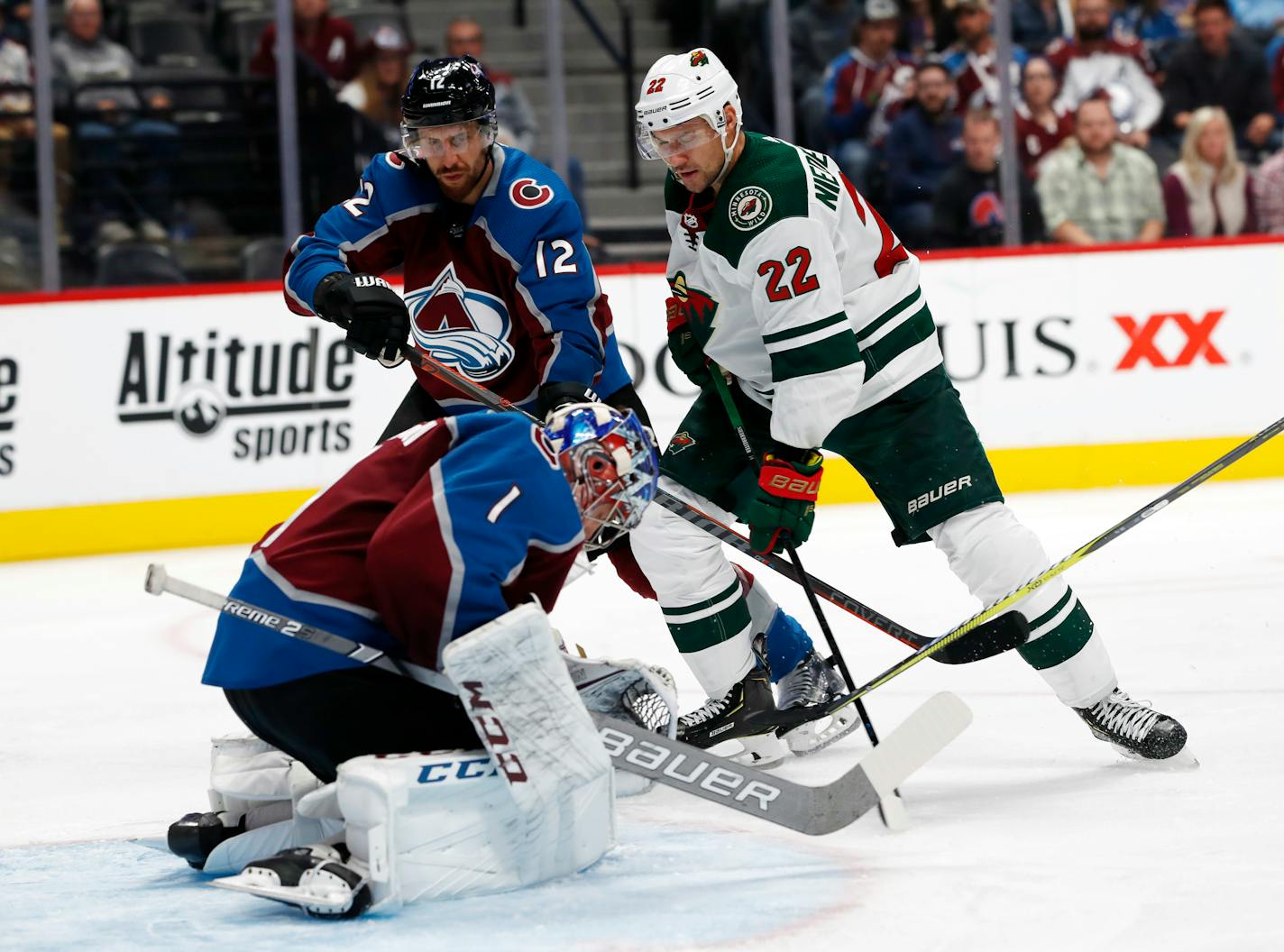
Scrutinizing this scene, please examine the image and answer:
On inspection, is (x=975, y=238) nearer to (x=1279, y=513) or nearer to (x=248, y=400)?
(x=1279, y=513)

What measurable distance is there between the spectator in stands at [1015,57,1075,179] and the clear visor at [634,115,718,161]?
4.12m

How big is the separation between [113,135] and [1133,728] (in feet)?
15.0

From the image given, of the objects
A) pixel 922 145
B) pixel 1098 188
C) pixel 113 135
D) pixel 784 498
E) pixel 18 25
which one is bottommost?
pixel 784 498

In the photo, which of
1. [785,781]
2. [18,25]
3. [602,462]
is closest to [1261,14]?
[18,25]

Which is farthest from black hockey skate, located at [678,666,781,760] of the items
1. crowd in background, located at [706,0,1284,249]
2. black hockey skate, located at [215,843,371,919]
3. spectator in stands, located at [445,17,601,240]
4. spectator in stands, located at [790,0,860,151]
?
spectator in stands, located at [790,0,860,151]

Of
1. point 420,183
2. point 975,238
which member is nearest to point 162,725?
point 420,183

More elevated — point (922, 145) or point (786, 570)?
point (922, 145)

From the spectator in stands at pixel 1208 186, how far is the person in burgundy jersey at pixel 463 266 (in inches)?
156

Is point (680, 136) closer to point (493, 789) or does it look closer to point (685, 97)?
point (685, 97)

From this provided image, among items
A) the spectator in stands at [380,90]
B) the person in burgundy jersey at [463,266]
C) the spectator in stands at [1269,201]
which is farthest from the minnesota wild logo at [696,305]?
the spectator in stands at [1269,201]

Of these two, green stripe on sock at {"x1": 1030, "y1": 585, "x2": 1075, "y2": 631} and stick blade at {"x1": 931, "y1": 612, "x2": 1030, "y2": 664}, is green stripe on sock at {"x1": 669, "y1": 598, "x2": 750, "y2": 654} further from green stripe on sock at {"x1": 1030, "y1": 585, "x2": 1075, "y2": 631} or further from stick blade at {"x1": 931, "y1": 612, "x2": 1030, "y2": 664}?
green stripe on sock at {"x1": 1030, "y1": 585, "x2": 1075, "y2": 631}

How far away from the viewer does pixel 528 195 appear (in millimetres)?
3129

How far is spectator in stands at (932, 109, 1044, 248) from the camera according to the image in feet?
21.5

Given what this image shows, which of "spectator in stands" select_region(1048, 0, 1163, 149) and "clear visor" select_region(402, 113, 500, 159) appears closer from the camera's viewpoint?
"clear visor" select_region(402, 113, 500, 159)
